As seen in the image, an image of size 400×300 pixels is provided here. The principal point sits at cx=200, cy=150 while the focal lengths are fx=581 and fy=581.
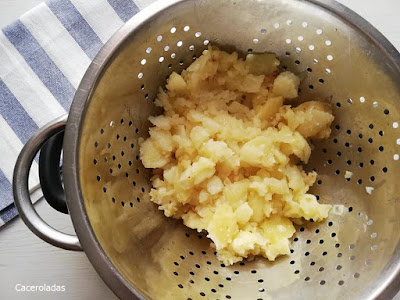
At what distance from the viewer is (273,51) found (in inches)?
39.9

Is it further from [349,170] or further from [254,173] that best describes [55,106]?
[349,170]

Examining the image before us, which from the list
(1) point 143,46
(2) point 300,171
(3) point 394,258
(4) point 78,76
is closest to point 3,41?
(4) point 78,76

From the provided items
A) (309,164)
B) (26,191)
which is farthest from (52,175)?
(309,164)

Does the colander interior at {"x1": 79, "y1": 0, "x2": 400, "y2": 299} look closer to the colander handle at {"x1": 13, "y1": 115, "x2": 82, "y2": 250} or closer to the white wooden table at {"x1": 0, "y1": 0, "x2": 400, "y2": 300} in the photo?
the colander handle at {"x1": 13, "y1": 115, "x2": 82, "y2": 250}

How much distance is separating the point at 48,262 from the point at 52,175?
22 cm

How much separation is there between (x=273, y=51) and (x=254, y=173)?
0.71 ft

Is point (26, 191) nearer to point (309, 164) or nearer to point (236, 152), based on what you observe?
point (236, 152)

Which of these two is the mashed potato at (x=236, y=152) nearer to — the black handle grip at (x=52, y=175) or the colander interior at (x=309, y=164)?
the colander interior at (x=309, y=164)

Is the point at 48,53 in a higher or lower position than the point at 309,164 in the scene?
higher

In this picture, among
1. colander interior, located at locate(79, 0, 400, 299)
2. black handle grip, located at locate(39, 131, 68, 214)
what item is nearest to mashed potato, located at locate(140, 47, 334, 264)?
colander interior, located at locate(79, 0, 400, 299)

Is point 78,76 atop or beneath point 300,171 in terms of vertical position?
atop

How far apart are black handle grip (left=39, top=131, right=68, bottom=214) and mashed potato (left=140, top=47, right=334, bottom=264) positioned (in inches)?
5.9

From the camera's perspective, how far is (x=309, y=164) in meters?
1.05

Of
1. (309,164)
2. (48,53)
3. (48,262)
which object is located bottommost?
(48,262)
